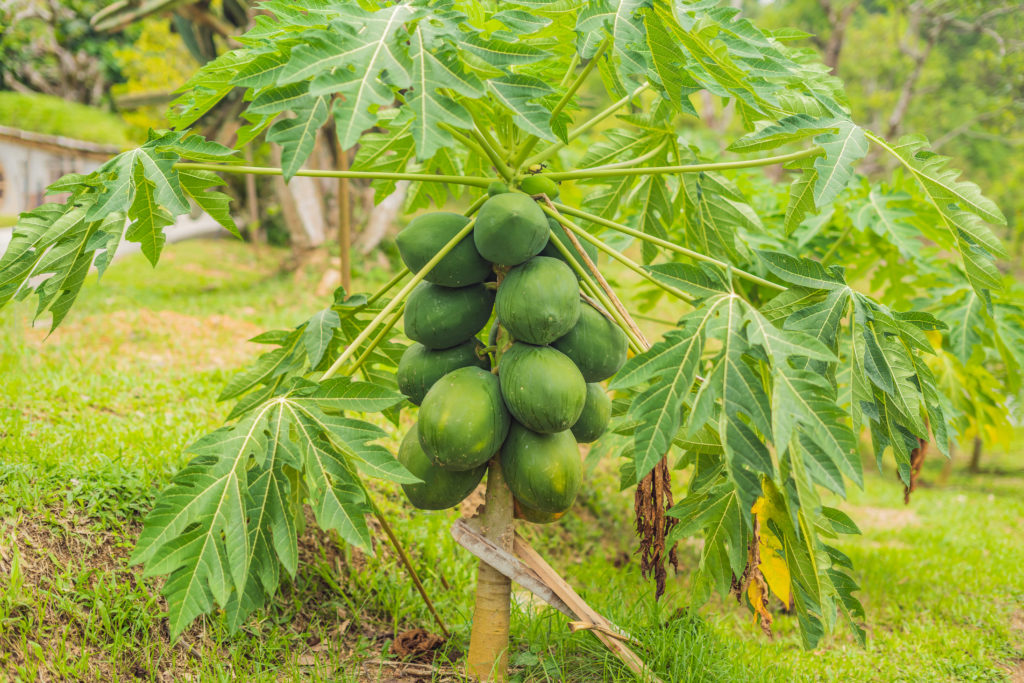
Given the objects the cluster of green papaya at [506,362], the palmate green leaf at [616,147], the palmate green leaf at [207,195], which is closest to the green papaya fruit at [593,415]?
the cluster of green papaya at [506,362]

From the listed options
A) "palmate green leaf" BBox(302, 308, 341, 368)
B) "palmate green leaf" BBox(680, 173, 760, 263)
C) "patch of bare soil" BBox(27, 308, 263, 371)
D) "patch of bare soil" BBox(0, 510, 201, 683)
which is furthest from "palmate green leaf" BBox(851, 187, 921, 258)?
"patch of bare soil" BBox(27, 308, 263, 371)

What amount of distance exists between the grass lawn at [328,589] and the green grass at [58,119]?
37.2 feet

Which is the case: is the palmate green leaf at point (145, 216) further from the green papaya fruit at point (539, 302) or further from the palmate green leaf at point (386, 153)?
the green papaya fruit at point (539, 302)

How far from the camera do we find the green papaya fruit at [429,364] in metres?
1.87

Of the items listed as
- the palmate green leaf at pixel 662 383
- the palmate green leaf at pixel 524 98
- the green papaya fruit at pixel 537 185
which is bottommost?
the palmate green leaf at pixel 662 383

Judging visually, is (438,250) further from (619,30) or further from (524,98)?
(619,30)

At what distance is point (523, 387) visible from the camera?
1.65 m

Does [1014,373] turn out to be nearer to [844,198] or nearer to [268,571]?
[844,198]

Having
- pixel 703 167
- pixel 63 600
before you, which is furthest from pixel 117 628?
pixel 703 167

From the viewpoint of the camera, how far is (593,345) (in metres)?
1.79

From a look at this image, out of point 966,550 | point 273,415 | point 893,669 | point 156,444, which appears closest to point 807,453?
point 273,415

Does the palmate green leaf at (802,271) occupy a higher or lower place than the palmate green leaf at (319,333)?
higher

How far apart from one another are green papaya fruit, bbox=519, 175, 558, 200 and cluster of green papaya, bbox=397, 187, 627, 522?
0.11 metres

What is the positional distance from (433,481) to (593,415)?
17.5 inches
